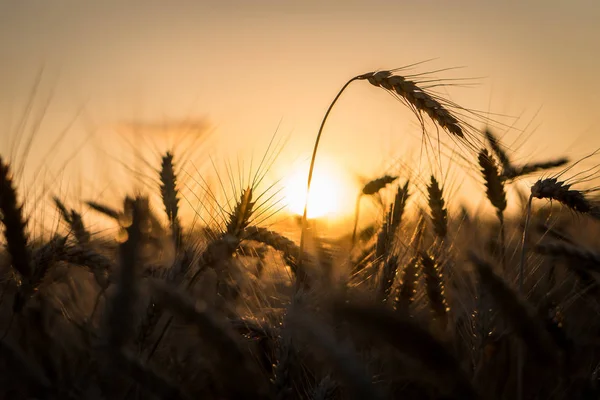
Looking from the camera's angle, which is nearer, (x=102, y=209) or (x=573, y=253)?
(x=573, y=253)

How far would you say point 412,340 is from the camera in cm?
164

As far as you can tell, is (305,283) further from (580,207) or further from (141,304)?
(580,207)

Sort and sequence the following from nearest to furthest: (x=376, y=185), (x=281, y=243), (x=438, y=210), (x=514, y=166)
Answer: (x=281, y=243) < (x=438, y=210) < (x=514, y=166) < (x=376, y=185)

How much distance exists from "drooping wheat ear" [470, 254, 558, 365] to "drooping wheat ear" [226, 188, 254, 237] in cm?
92

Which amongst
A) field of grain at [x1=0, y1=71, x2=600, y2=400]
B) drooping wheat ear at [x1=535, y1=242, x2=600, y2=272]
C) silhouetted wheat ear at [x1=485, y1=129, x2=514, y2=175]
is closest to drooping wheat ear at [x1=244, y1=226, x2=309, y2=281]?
field of grain at [x1=0, y1=71, x2=600, y2=400]

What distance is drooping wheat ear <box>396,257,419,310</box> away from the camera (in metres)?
2.33

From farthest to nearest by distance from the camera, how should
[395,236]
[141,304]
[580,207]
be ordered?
[395,236]
[580,207]
[141,304]

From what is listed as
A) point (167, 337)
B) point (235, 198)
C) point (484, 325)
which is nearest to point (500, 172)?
point (484, 325)

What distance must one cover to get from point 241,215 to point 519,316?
1.07 meters

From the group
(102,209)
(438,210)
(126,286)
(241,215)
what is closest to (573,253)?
(438,210)

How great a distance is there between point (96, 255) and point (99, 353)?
0.89 meters

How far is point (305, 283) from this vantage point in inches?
97.1

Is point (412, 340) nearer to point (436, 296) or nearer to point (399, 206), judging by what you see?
point (436, 296)

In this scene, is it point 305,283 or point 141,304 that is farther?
point 305,283
